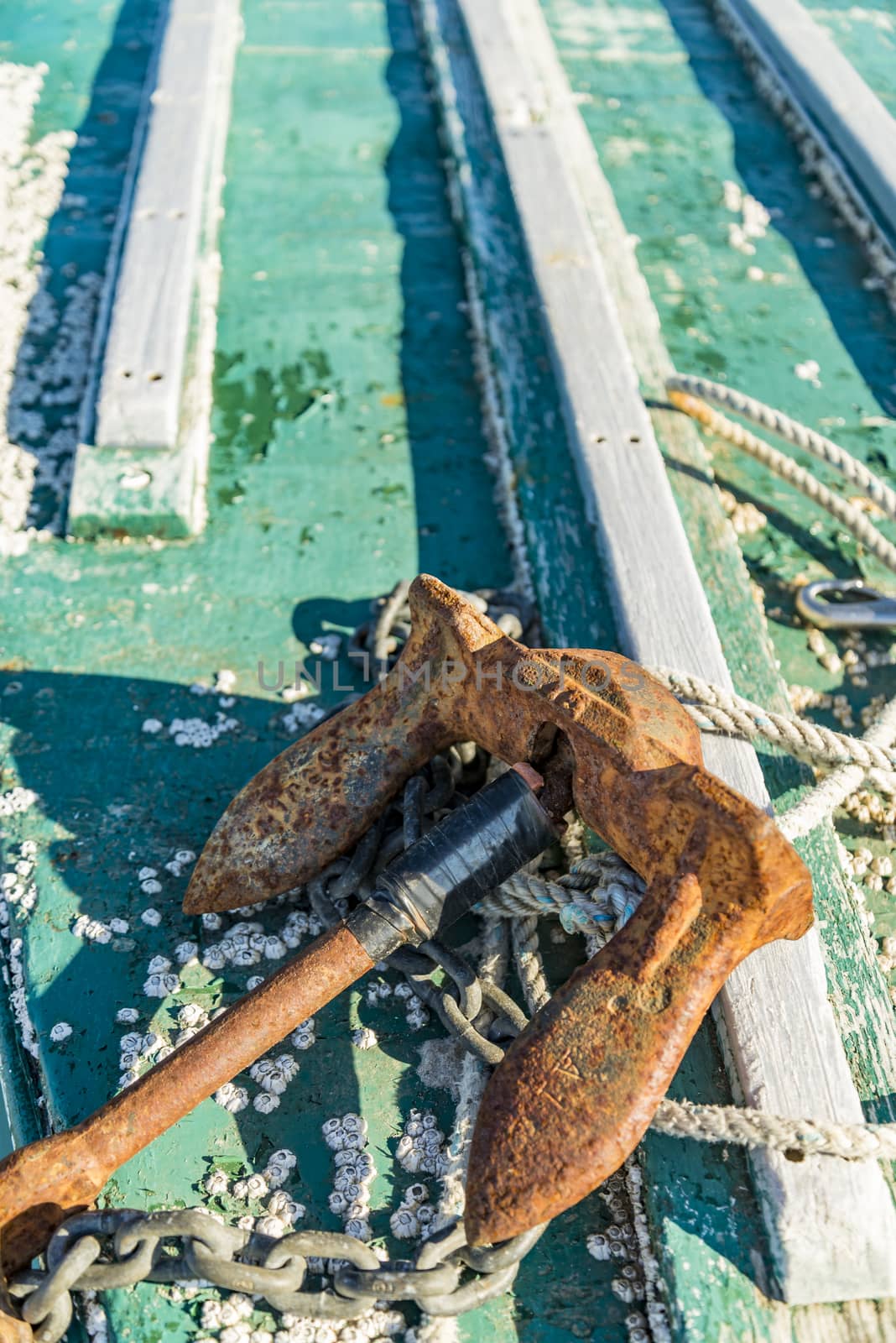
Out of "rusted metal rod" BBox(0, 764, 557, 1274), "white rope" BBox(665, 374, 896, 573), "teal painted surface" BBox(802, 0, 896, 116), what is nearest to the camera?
"rusted metal rod" BBox(0, 764, 557, 1274)

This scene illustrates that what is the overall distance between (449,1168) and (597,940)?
32cm

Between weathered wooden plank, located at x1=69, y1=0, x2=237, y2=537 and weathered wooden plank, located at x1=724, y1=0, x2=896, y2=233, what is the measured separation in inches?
61.4

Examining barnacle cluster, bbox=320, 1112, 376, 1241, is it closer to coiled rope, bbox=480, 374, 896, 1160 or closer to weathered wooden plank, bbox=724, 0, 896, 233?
coiled rope, bbox=480, 374, 896, 1160

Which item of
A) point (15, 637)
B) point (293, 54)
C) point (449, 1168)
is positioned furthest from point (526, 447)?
point (293, 54)

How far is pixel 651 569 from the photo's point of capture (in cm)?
178

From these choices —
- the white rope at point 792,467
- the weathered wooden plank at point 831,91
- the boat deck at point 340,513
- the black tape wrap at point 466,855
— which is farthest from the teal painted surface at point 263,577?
the weathered wooden plank at point 831,91

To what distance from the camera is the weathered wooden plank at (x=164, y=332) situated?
191 centimetres

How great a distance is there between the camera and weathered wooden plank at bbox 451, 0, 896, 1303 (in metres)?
1.16

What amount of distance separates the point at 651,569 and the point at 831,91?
191 centimetres

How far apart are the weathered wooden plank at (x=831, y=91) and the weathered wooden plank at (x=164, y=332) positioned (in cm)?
156

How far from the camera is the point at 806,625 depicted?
1846 millimetres

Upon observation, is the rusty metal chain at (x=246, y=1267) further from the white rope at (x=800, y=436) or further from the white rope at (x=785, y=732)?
the white rope at (x=800, y=436)

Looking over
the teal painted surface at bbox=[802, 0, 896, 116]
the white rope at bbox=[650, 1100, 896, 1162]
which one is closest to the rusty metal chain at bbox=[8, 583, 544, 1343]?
the white rope at bbox=[650, 1100, 896, 1162]

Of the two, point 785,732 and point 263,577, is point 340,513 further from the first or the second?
point 785,732
